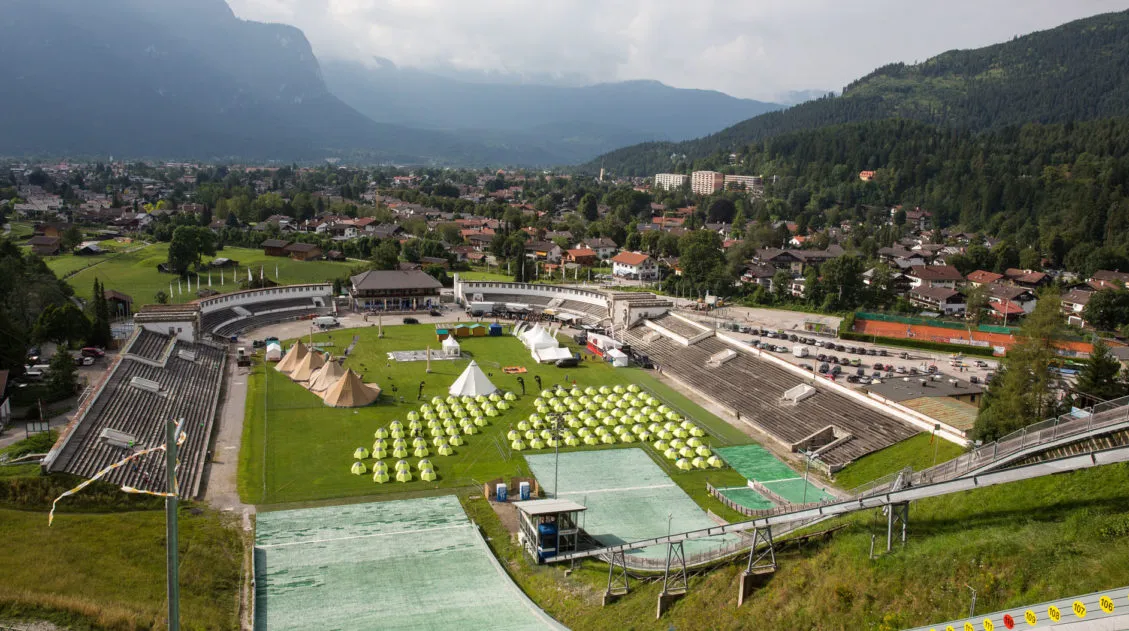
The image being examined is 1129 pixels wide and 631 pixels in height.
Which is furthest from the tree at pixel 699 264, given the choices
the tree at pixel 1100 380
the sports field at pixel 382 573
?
the sports field at pixel 382 573

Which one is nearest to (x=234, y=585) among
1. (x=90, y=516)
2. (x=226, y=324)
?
(x=90, y=516)

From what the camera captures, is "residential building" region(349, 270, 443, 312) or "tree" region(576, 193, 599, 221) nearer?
"residential building" region(349, 270, 443, 312)

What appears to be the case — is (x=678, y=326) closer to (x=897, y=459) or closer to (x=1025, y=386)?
(x=897, y=459)

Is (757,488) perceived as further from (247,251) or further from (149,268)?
(247,251)

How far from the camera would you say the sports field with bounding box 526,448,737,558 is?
2347 cm

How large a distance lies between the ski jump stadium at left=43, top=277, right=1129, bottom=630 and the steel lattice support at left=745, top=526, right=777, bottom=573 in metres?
0.06

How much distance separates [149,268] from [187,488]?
59.2m

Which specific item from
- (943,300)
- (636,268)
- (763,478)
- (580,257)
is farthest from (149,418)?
(943,300)

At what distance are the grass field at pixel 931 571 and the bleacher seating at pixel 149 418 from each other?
15.1 metres

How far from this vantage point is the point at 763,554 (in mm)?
17297

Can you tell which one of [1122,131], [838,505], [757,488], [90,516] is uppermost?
[1122,131]

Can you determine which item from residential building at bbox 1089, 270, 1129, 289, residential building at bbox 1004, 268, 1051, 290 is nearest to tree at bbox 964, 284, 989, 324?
residential building at bbox 1004, 268, 1051, 290

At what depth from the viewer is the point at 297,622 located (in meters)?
18.2

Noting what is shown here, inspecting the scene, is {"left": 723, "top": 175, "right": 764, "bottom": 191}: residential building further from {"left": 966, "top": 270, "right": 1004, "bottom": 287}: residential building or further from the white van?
the white van
